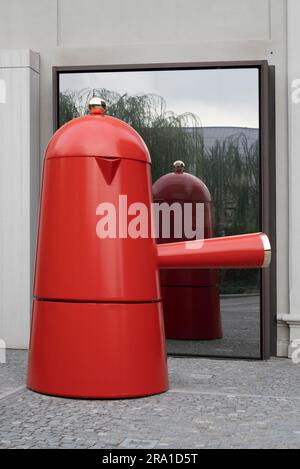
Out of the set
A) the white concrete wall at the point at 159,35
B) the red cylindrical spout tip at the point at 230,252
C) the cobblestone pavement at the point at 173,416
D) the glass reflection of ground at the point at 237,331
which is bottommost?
the cobblestone pavement at the point at 173,416

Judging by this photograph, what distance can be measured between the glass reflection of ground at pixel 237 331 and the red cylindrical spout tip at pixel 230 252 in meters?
1.50

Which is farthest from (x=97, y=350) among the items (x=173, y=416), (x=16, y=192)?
(x=16, y=192)

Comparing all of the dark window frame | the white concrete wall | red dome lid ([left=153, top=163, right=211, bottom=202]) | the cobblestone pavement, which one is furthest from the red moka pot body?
the cobblestone pavement

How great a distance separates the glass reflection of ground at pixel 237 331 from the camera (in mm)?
6070

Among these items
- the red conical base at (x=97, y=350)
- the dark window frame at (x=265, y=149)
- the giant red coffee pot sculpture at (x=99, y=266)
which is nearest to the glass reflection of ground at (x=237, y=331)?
the dark window frame at (x=265, y=149)

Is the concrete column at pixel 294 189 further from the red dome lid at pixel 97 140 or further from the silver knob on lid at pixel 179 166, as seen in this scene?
the red dome lid at pixel 97 140

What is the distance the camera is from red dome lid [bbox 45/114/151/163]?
4531mm

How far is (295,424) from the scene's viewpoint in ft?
12.7

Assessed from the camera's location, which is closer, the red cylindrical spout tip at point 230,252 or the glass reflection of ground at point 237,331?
the red cylindrical spout tip at point 230,252

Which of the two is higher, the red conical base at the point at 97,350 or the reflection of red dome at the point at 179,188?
the reflection of red dome at the point at 179,188

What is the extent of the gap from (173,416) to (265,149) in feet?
8.84

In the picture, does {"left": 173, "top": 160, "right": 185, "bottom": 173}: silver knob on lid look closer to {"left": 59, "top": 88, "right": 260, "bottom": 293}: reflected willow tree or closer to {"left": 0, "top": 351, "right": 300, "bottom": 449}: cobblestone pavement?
{"left": 59, "top": 88, "right": 260, "bottom": 293}: reflected willow tree

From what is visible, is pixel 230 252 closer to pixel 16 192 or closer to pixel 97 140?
pixel 97 140
